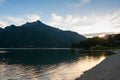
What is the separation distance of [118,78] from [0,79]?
25.7m

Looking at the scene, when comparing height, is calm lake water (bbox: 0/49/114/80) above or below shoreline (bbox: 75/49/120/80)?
below

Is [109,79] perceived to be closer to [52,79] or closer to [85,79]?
[85,79]

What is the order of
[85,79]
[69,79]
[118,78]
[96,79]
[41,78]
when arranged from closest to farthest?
[118,78]
[96,79]
[85,79]
[69,79]
[41,78]

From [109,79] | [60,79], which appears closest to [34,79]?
[60,79]

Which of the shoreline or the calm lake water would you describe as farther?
the calm lake water

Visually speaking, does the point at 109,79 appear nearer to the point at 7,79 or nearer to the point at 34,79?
the point at 34,79

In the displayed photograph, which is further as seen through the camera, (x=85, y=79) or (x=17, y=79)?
(x=17, y=79)

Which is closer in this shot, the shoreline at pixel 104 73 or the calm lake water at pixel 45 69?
the shoreline at pixel 104 73

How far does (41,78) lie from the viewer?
46625 millimetres

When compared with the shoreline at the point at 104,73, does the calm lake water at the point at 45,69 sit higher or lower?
lower

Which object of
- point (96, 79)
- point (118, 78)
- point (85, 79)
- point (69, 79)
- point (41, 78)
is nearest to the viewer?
point (118, 78)

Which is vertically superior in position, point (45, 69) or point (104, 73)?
point (104, 73)

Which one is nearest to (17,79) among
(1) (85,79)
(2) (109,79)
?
(1) (85,79)

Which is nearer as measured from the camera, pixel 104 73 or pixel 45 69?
pixel 104 73
